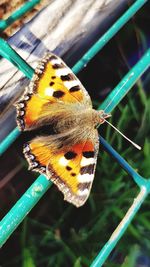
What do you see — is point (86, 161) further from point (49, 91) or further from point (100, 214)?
point (100, 214)

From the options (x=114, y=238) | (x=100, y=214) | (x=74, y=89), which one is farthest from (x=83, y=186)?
(x=100, y=214)

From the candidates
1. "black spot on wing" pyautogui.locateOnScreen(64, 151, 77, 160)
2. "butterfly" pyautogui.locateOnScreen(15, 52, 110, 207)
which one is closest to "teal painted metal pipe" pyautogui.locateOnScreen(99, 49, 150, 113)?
"butterfly" pyautogui.locateOnScreen(15, 52, 110, 207)

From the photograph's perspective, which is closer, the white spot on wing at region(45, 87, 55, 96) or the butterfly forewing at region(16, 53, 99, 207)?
the butterfly forewing at region(16, 53, 99, 207)

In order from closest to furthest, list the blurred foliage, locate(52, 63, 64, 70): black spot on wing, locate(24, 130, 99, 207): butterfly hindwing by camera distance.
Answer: locate(24, 130, 99, 207): butterfly hindwing < locate(52, 63, 64, 70): black spot on wing < the blurred foliage

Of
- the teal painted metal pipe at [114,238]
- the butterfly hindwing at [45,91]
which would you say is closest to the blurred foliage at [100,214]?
the teal painted metal pipe at [114,238]

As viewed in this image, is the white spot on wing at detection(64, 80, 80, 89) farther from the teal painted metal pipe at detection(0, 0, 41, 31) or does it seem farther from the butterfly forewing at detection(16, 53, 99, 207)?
the teal painted metal pipe at detection(0, 0, 41, 31)

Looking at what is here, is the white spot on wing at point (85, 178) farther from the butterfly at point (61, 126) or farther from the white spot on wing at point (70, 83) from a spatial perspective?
the white spot on wing at point (70, 83)

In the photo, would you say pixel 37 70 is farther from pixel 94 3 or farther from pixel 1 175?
pixel 1 175
